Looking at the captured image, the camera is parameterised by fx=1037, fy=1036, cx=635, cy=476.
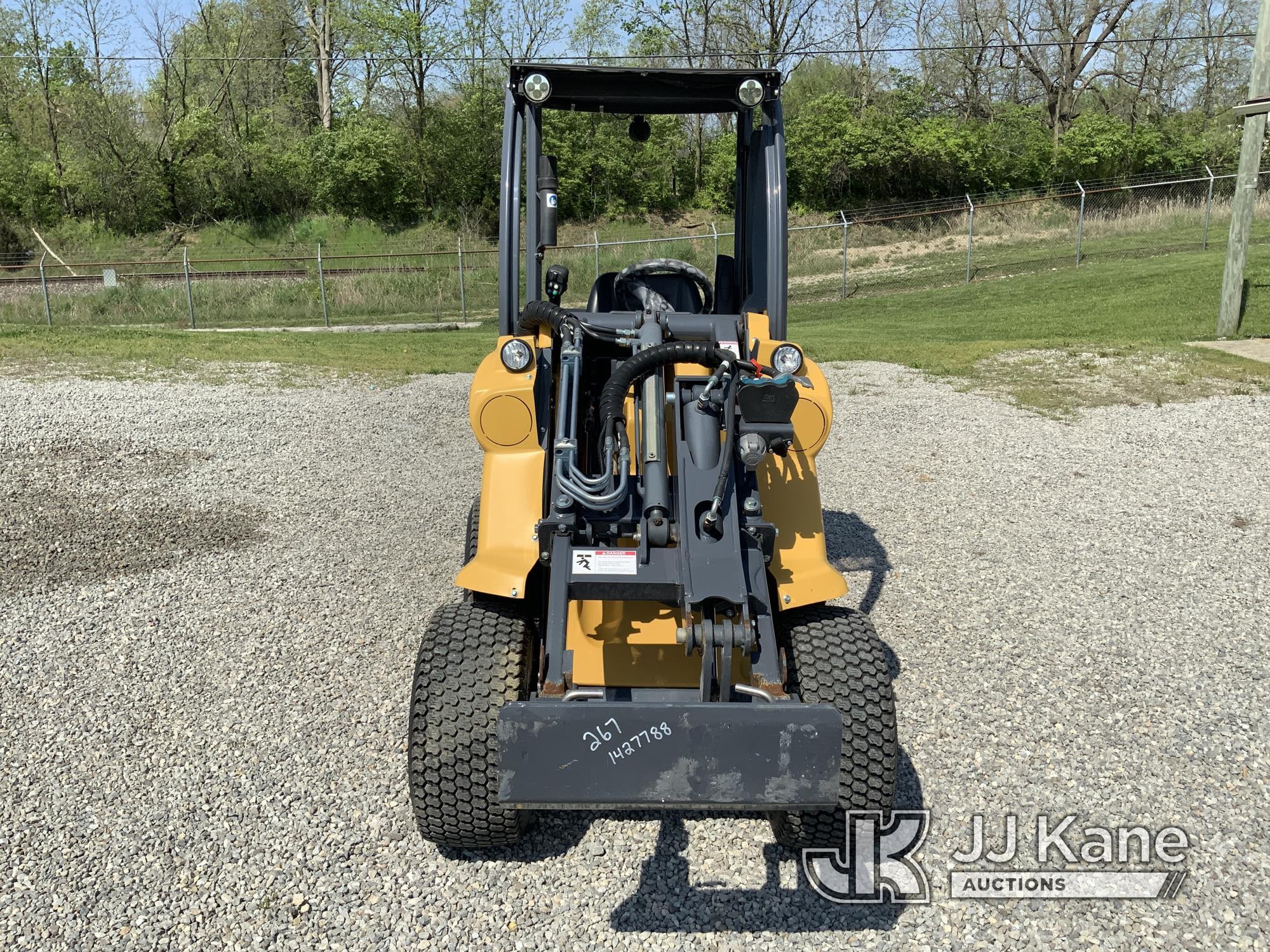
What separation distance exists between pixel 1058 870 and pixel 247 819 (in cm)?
287

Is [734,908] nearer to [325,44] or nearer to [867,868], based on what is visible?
[867,868]

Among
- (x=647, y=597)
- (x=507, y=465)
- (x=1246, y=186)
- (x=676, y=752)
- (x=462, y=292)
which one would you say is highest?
(x=1246, y=186)

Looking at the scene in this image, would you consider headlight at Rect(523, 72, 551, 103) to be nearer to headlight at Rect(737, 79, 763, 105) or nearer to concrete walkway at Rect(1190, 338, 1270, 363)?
headlight at Rect(737, 79, 763, 105)

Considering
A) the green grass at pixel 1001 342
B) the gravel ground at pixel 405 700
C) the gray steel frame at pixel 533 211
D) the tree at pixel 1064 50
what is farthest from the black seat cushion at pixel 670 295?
the tree at pixel 1064 50

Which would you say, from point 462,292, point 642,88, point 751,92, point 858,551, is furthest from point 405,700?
point 462,292

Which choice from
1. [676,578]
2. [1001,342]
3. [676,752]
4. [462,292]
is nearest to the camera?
[676,752]

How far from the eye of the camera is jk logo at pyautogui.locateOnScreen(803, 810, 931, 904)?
3428 millimetres

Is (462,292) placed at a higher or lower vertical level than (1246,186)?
lower

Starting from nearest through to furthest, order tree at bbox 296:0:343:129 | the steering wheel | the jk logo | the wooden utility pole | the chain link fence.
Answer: the jk logo → the steering wheel → the wooden utility pole → the chain link fence → tree at bbox 296:0:343:129

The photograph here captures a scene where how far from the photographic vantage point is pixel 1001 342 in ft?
48.4

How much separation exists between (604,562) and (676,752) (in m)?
0.85

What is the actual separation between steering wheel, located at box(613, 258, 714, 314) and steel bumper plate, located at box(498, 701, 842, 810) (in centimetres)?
239

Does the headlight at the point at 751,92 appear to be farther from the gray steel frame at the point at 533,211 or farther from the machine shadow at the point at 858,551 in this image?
the machine shadow at the point at 858,551

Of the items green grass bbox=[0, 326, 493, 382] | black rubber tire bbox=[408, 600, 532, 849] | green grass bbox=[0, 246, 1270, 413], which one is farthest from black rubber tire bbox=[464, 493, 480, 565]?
green grass bbox=[0, 246, 1270, 413]
